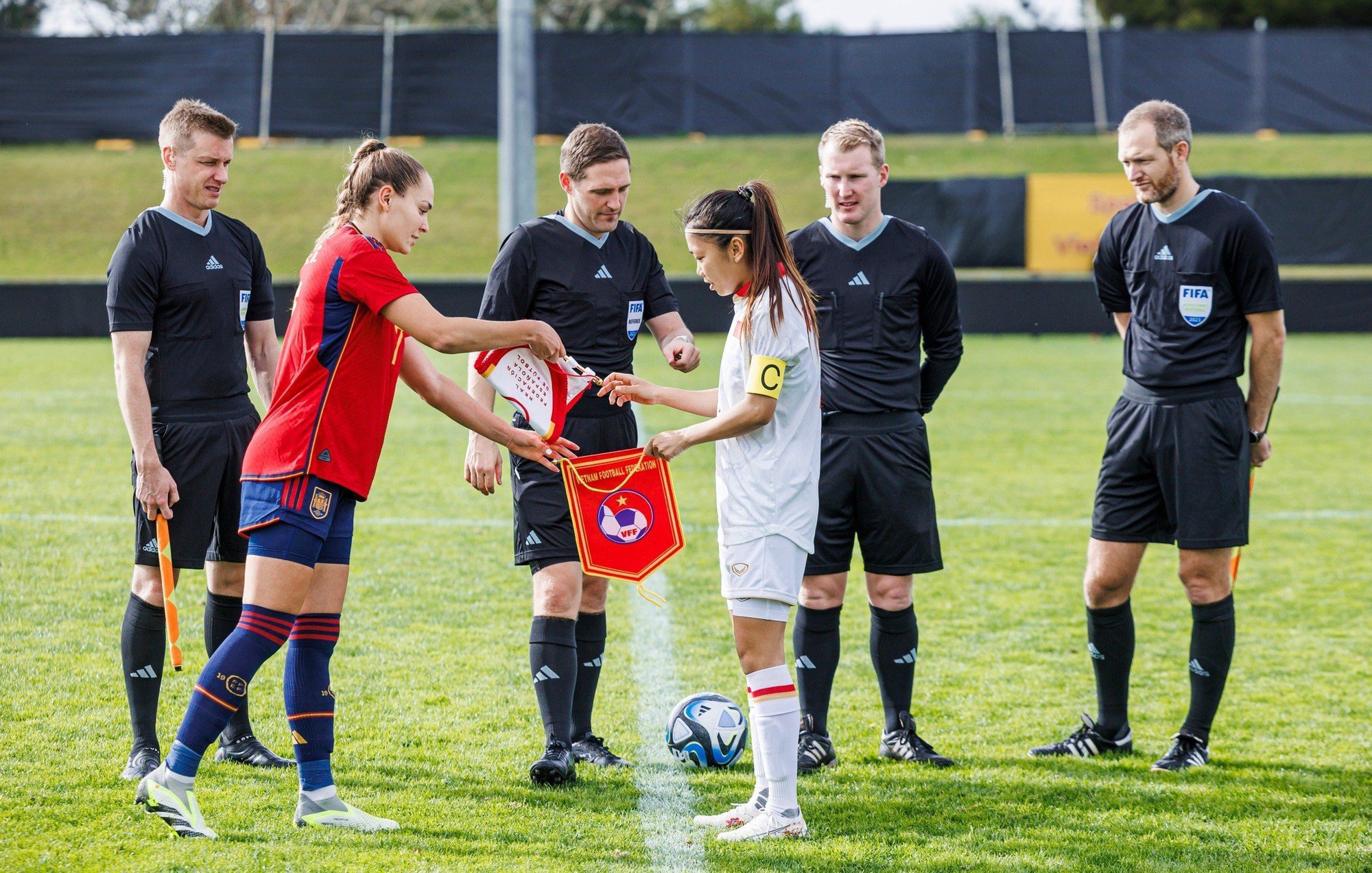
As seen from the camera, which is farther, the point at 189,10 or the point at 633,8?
the point at 633,8

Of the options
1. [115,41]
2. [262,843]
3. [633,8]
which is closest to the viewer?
[262,843]

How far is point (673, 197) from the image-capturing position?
28.5 meters

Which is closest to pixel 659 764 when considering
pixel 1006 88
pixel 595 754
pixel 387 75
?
pixel 595 754

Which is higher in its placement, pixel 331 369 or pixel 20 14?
pixel 20 14

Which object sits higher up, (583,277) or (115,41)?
(115,41)

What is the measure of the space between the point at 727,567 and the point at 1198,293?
2.01m

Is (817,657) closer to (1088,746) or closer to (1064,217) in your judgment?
(1088,746)

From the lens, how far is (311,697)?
3795 mm

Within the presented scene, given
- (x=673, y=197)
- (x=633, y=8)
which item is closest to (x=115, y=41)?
(x=673, y=197)

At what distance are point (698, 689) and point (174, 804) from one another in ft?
7.26

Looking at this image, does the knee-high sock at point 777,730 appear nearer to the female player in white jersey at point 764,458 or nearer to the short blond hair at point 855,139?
the female player in white jersey at point 764,458

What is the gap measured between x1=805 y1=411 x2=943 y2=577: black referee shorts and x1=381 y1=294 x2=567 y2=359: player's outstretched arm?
3.95ft

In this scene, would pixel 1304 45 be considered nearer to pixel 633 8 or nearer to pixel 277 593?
pixel 633 8

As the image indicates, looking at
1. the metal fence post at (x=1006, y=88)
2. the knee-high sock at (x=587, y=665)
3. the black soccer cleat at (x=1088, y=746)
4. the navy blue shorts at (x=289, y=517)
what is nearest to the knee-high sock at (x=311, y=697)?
the navy blue shorts at (x=289, y=517)
